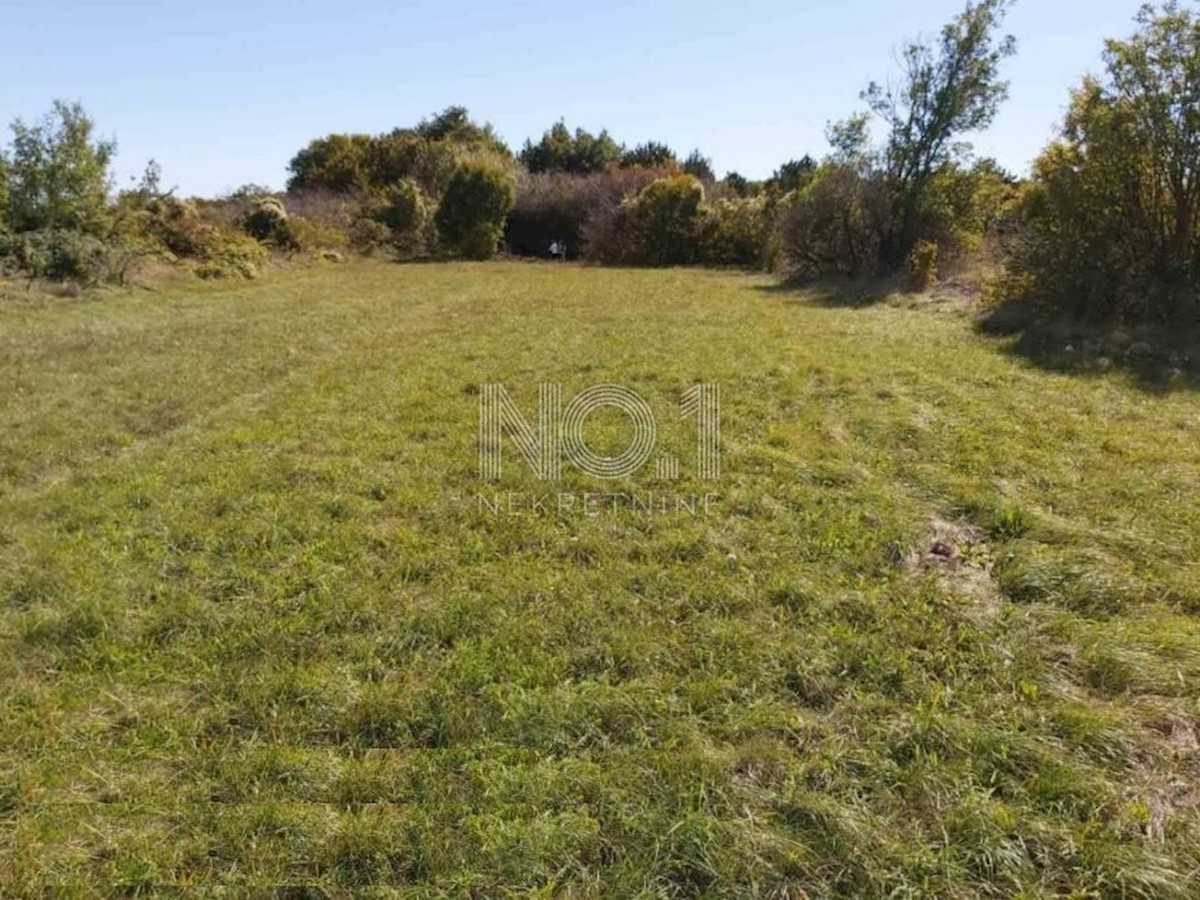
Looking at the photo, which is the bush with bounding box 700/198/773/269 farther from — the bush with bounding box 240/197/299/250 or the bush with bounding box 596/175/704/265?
the bush with bounding box 240/197/299/250

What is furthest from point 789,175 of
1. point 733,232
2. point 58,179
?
point 58,179

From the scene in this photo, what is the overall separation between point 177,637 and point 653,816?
2.09 metres

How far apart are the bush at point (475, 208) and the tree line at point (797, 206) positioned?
65mm

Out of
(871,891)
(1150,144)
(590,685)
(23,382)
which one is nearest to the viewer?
(871,891)

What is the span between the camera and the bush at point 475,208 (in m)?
24.4

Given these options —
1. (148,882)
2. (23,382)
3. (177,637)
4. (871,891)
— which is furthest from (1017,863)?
(23,382)

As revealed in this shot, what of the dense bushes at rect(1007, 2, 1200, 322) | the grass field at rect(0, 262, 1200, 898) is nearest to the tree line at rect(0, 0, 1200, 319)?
the dense bushes at rect(1007, 2, 1200, 322)

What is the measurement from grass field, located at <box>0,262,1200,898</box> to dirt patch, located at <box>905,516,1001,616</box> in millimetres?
19

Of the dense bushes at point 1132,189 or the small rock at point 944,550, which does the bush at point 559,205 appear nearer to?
the dense bushes at point 1132,189

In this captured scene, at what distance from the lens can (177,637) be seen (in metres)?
2.83

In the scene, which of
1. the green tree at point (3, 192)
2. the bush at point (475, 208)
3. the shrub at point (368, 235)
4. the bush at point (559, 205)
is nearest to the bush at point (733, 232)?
the bush at point (559, 205)

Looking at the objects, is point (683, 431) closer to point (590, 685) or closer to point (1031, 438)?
point (1031, 438)

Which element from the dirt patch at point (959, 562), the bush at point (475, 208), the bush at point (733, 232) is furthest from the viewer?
the bush at point (475, 208)

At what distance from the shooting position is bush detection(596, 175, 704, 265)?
2397 cm
